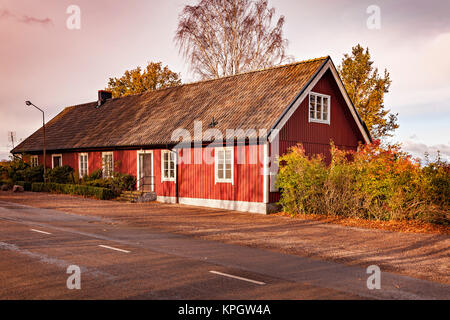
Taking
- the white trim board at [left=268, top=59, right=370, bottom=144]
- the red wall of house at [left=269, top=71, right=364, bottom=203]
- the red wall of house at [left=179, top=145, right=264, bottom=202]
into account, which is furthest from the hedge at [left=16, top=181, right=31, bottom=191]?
the white trim board at [left=268, top=59, right=370, bottom=144]

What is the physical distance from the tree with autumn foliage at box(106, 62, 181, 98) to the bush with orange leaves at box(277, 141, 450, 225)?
111ft

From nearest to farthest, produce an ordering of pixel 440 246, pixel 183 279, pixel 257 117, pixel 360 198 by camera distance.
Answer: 1. pixel 183 279
2. pixel 440 246
3. pixel 360 198
4. pixel 257 117

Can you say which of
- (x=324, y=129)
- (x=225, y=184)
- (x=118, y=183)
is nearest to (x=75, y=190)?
(x=118, y=183)

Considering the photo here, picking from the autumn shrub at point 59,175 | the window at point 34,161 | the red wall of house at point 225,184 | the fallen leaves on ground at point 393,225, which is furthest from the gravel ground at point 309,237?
the window at point 34,161

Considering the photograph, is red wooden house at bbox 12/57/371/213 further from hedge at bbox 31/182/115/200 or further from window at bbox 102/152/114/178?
hedge at bbox 31/182/115/200

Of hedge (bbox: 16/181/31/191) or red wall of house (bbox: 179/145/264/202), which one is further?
hedge (bbox: 16/181/31/191)

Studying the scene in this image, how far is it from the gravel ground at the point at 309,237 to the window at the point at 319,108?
253 inches

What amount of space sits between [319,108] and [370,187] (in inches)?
281

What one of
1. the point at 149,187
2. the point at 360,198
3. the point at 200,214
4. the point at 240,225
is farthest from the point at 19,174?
the point at 360,198

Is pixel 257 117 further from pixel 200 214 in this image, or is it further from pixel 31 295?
pixel 31 295

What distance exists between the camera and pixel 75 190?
77.2 feet

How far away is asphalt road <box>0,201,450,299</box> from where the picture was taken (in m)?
5.80
